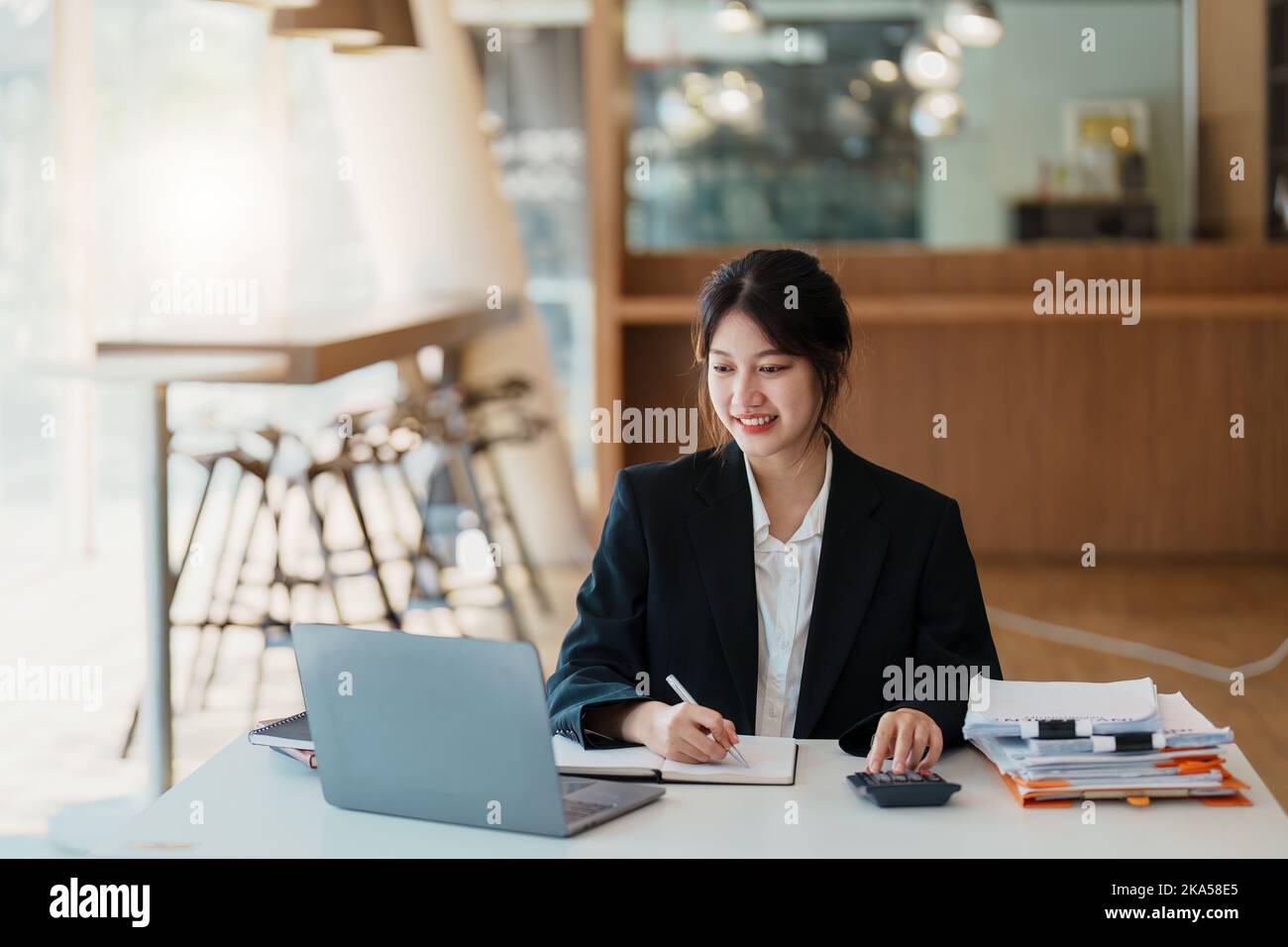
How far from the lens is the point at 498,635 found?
16.3 ft

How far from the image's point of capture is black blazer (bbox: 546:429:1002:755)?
1.94 metres

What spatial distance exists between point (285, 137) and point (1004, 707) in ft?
20.7

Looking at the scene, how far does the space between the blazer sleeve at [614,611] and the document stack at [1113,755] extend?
51 cm

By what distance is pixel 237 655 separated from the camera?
4.76m

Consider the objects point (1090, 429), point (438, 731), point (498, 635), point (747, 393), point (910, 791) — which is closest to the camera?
point (438, 731)

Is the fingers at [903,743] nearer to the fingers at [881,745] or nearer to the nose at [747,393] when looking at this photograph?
the fingers at [881,745]

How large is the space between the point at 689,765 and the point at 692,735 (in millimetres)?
36

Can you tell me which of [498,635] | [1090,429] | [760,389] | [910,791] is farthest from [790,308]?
[1090,429]

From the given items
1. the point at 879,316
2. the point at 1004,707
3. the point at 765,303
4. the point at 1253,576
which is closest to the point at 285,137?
the point at 879,316

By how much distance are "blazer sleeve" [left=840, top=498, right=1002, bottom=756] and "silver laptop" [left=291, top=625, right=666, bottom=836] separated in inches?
21.9

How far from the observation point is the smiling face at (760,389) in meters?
1.92

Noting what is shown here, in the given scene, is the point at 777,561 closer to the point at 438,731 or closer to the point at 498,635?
the point at 438,731

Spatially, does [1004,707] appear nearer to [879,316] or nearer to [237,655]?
[237,655]

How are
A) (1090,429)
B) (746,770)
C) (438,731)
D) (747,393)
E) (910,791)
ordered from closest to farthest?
(438,731) → (910,791) → (746,770) → (747,393) → (1090,429)
